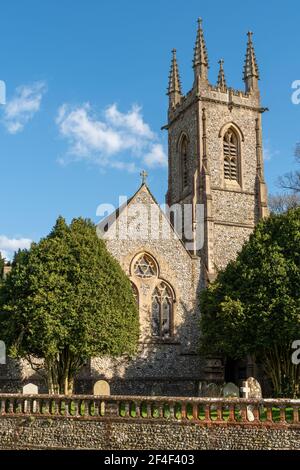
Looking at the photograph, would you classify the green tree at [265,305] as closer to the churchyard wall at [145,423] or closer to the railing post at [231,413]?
the churchyard wall at [145,423]

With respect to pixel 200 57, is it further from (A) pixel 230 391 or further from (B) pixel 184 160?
(A) pixel 230 391

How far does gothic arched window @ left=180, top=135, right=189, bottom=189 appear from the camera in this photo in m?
46.0

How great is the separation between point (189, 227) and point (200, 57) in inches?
502

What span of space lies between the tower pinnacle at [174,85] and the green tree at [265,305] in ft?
64.0

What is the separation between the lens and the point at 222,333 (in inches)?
1254

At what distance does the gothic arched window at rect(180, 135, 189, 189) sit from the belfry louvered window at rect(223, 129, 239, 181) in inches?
116

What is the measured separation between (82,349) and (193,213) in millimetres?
15668

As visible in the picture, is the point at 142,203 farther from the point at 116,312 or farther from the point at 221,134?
the point at 221,134

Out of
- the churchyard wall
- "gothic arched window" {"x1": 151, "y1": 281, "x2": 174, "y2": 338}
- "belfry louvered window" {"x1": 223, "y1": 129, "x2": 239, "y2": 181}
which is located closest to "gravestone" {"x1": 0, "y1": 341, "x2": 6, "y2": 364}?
"gothic arched window" {"x1": 151, "y1": 281, "x2": 174, "y2": 338}

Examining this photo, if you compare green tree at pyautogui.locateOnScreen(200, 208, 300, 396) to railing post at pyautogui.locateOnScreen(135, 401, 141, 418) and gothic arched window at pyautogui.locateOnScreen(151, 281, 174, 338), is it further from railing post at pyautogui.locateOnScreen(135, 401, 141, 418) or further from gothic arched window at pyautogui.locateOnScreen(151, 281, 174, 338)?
railing post at pyautogui.locateOnScreen(135, 401, 141, 418)

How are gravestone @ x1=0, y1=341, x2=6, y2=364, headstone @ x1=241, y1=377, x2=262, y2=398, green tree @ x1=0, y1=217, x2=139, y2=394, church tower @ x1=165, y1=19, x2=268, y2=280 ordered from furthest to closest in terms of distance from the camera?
church tower @ x1=165, y1=19, x2=268, y2=280
gravestone @ x1=0, y1=341, x2=6, y2=364
green tree @ x1=0, y1=217, x2=139, y2=394
headstone @ x1=241, y1=377, x2=262, y2=398

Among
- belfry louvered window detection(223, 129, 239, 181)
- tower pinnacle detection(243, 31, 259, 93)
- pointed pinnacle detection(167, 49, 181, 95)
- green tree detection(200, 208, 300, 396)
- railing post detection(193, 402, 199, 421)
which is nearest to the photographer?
railing post detection(193, 402, 199, 421)

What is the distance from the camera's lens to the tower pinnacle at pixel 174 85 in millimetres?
49562
